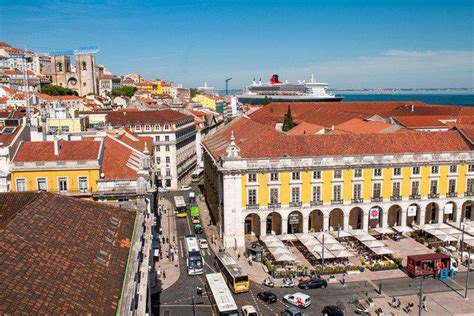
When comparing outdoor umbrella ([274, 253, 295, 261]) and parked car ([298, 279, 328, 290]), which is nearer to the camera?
parked car ([298, 279, 328, 290])

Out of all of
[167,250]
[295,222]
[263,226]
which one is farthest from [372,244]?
[167,250]

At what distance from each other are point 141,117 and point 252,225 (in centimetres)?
4335

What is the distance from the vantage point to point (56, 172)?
48.5 meters

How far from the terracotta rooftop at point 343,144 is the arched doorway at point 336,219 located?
8.22 metres

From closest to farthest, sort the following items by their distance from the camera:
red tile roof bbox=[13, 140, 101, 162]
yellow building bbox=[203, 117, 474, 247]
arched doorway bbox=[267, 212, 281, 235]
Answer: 1. red tile roof bbox=[13, 140, 101, 162]
2. yellow building bbox=[203, 117, 474, 247]
3. arched doorway bbox=[267, 212, 281, 235]

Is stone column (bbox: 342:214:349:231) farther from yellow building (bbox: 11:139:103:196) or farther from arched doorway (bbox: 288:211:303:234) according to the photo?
yellow building (bbox: 11:139:103:196)

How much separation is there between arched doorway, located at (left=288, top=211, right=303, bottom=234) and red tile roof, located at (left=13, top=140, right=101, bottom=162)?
25.8 metres

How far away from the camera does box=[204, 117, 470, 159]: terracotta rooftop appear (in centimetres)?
6200

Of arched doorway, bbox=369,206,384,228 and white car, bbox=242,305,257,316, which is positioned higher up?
arched doorway, bbox=369,206,384,228

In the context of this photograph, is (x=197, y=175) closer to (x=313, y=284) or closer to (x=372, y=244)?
(x=372, y=244)

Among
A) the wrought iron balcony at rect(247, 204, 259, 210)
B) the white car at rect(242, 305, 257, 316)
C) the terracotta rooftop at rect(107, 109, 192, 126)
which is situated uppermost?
the terracotta rooftop at rect(107, 109, 192, 126)

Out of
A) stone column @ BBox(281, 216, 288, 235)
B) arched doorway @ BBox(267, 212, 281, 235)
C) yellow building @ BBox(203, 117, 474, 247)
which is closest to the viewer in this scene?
yellow building @ BBox(203, 117, 474, 247)

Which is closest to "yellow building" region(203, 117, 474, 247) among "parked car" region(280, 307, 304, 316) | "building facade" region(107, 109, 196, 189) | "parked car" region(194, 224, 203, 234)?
"parked car" region(194, 224, 203, 234)

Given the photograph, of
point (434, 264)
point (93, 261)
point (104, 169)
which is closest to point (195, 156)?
point (104, 169)
